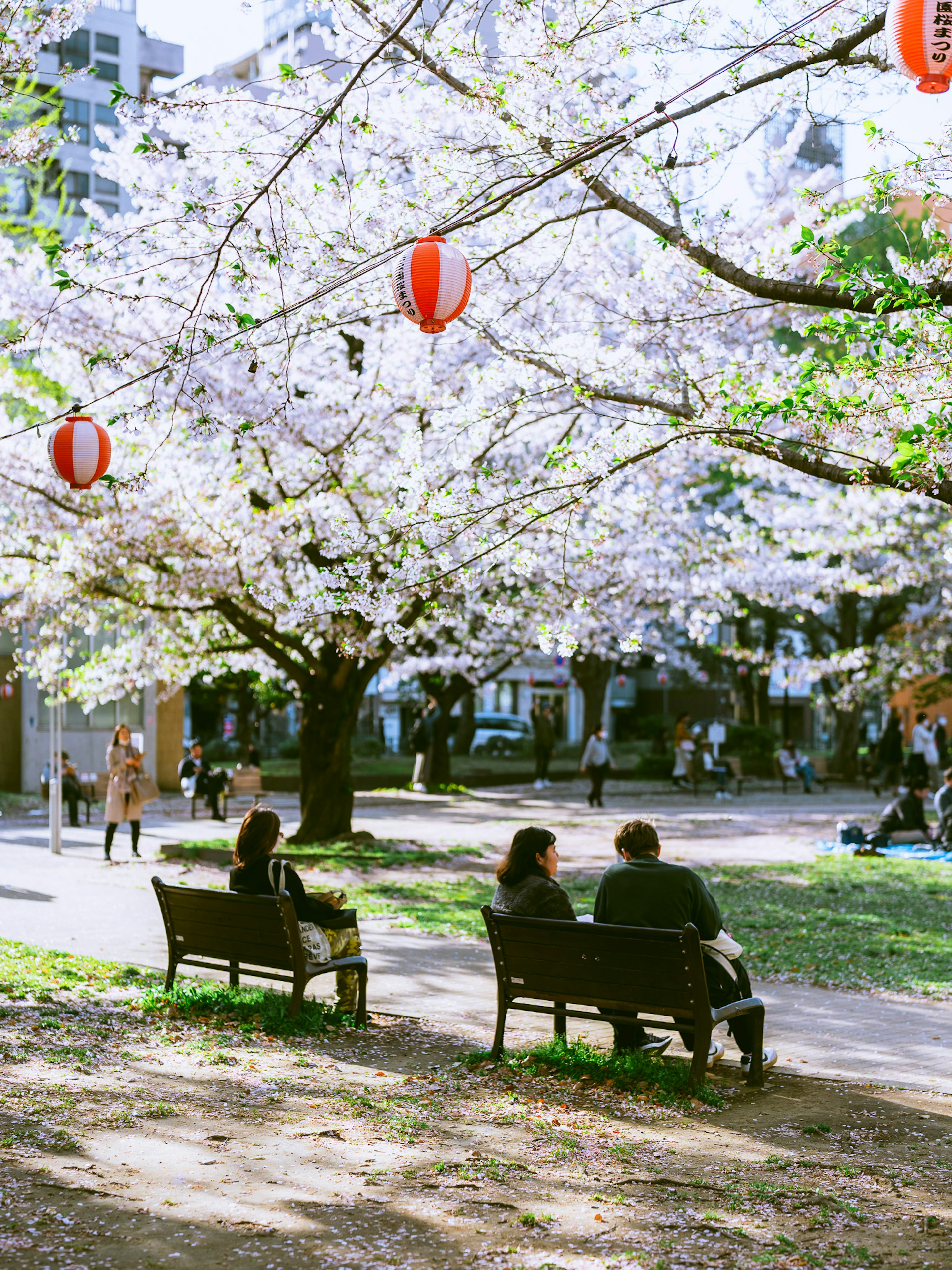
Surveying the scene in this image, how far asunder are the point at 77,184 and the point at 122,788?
165 ft

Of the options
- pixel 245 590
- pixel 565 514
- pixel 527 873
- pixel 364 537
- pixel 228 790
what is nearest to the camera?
pixel 527 873

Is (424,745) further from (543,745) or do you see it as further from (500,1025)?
(500,1025)

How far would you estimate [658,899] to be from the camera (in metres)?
6.22

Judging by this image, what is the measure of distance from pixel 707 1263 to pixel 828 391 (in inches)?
259

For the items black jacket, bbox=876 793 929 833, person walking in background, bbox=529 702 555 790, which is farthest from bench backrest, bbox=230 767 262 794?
black jacket, bbox=876 793 929 833

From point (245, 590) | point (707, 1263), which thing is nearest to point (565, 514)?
point (707, 1263)

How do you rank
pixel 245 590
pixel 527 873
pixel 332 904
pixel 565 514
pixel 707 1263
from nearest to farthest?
pixel 707 1263 < pixel 527 873 < pixel 332 904 < pixel 565 514 < pixel 245 590

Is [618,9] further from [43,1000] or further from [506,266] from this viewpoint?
[43,1000]

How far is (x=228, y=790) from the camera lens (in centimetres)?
2527

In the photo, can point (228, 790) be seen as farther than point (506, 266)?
Yes

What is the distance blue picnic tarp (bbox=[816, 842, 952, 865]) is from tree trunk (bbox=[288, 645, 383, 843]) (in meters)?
6.68

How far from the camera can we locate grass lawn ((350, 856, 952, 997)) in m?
9.45

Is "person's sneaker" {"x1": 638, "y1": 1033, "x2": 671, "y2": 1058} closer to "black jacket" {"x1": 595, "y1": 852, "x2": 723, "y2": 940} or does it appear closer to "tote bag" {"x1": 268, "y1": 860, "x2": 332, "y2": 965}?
"black jacket" {"x1": 595, "y1": 852, "x2": 723, "y2": 940}

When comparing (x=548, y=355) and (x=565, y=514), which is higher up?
(x=548, y=355)
